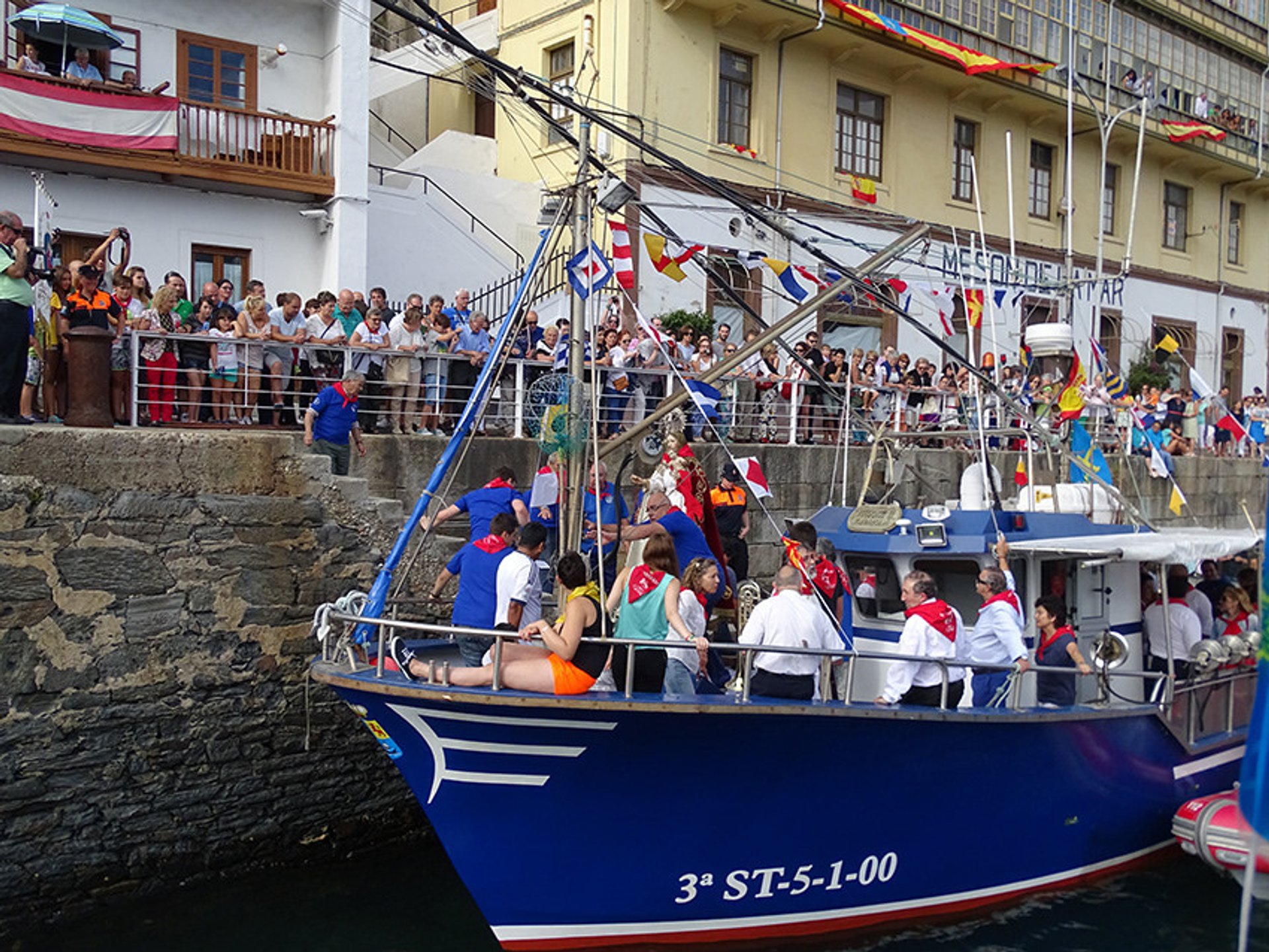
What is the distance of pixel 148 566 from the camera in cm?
863

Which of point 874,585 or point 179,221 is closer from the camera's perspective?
point 874,585

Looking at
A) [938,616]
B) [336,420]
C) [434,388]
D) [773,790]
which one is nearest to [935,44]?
[434,388]

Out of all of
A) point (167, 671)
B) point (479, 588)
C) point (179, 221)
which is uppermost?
point (179, 221)

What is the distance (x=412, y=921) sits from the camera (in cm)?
840

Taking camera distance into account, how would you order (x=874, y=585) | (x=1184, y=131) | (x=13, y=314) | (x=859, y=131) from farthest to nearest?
(x=1184, y=131)
(x=859, y=131)
(x=874, y=585)
(x=13, y=314)

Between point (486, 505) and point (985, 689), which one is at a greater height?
point (486, 505)

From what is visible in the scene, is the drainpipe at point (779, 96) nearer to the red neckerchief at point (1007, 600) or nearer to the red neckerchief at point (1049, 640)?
the red neckerchief at point (1049, 640)

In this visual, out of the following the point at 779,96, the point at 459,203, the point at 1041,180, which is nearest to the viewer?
the point at 459,203

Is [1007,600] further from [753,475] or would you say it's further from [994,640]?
[753,475]

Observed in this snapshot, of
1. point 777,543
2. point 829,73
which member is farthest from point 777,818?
point 829,73

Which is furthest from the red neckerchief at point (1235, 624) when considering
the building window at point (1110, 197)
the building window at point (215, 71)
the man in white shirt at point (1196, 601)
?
the building window at point (1110, 197)

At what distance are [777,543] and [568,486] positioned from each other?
6231mm

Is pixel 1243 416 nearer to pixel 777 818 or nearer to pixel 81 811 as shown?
pixel 777 818

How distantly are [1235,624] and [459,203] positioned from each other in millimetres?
13039
